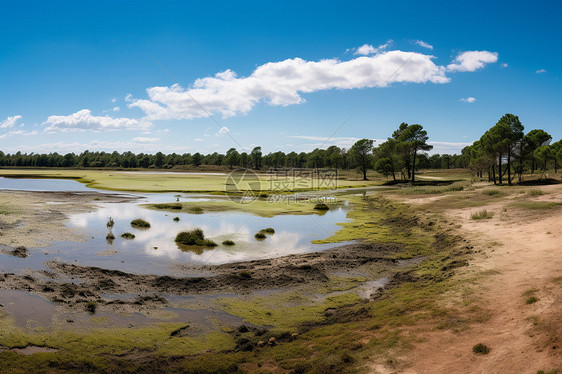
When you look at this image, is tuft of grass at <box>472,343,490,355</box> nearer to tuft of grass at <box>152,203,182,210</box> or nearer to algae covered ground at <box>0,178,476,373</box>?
algae covered ground at <box>0,178,476,373</box>

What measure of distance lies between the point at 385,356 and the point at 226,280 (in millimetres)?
9152

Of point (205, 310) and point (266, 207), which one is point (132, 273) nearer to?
point (205, 310)

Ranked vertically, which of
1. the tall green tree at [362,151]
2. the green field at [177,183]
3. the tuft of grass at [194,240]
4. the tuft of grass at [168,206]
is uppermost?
the tall green tree at [362,151]

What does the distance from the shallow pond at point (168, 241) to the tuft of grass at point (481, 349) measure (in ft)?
44.0

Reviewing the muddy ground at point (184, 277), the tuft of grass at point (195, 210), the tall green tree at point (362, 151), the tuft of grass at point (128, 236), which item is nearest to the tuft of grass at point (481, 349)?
the muddy ground at point (184, 277)

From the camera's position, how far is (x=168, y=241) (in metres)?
24.4

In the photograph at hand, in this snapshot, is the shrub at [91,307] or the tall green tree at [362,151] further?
the tall green tree at [362,151]

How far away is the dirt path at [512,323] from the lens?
7.94 metres

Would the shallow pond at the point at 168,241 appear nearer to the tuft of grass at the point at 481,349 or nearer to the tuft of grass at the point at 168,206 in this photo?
the tuft of grass at the point at 168,206

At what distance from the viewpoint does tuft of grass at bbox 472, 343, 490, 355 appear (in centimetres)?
843

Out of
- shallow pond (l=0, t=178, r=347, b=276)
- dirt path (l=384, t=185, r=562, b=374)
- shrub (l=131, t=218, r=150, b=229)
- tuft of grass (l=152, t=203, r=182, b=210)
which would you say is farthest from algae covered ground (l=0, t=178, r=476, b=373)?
tuft of grass (l=152, t=203, r=182, b=210)

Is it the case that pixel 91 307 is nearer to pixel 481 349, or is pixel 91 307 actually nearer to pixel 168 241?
pixel 168 241

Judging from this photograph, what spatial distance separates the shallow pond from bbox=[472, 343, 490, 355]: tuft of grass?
13.4 metres

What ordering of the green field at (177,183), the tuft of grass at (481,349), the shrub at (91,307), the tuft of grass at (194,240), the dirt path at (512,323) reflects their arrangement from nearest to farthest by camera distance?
the dirt path at (512,323) < the tuft of grass at (481,349) < the shrub at (91,307) < the tuft of grass at (194,240) < the green field at (177,183)
